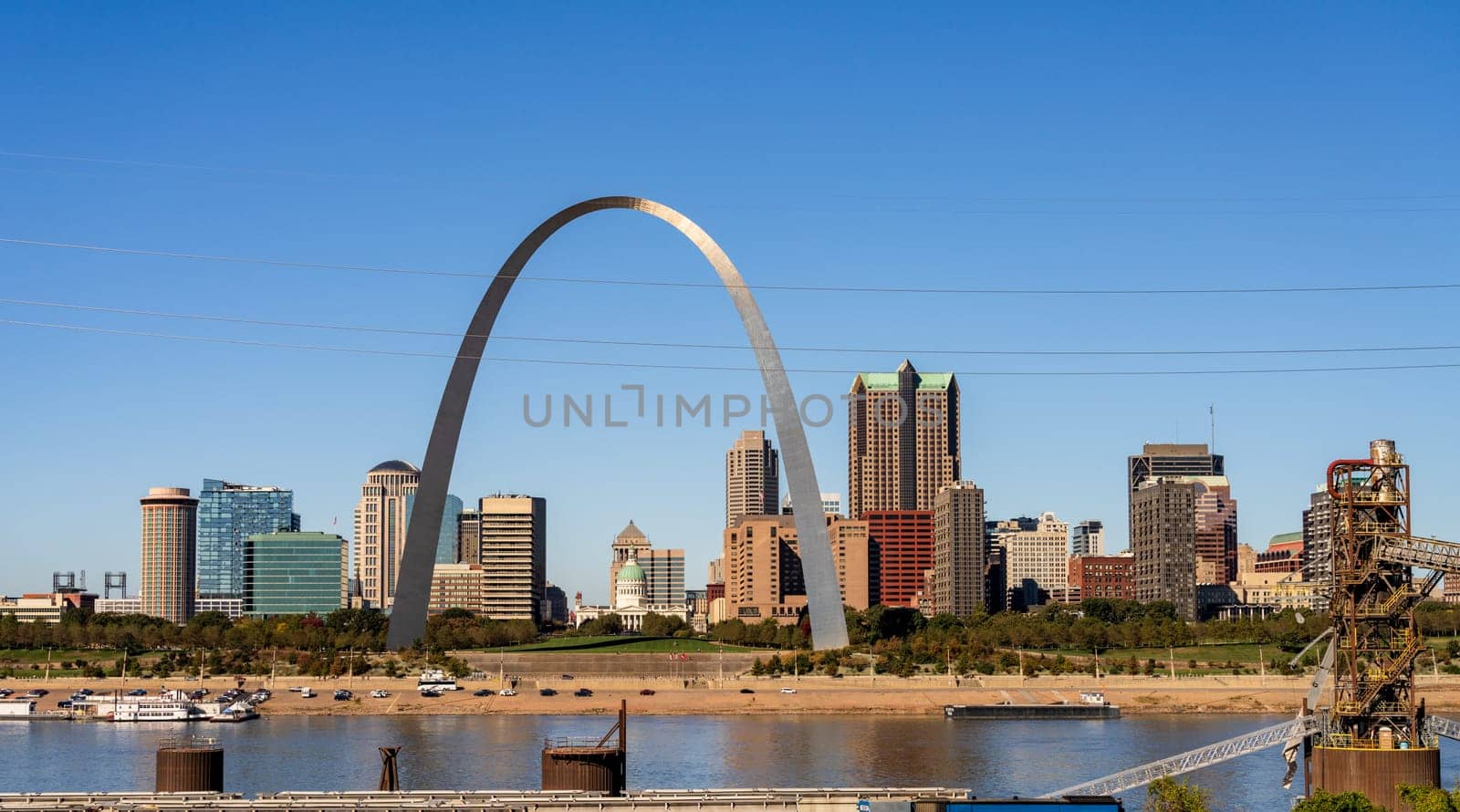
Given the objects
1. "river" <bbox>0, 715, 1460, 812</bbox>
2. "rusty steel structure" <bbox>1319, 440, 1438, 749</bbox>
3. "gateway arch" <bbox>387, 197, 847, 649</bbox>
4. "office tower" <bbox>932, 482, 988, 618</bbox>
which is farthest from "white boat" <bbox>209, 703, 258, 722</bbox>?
"office tower" <bbox>932, 482, 988, 618</bbox>

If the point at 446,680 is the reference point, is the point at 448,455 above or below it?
above

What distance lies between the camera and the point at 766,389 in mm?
71438

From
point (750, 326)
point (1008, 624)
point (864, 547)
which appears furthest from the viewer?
point (864, 547)

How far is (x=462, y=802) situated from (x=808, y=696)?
55.0 metres

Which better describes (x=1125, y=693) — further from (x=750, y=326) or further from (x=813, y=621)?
(x=750, y=326)

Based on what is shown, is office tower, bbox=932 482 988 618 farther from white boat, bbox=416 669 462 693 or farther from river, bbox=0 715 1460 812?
river, bbox=0 715 1460 812

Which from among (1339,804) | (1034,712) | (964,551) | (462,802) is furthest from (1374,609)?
(964,551)

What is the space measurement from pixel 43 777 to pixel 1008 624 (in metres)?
70.5

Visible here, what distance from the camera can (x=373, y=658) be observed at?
9250cm

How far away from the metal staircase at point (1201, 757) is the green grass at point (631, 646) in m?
71.4

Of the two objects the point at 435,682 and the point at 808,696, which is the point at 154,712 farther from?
the point at 808,696

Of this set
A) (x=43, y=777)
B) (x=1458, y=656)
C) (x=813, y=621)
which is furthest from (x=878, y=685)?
(x=43, y=777)

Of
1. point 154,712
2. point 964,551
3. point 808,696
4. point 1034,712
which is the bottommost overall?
point 1034,712

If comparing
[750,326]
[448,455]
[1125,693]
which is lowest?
[1125,693]
